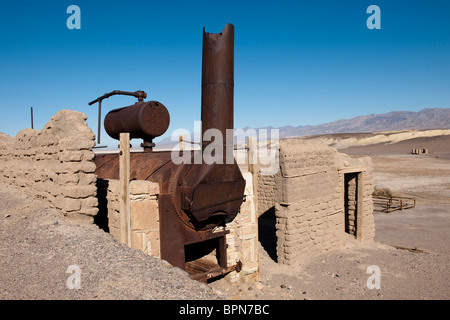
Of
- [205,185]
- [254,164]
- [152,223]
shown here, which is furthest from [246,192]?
[152,223]

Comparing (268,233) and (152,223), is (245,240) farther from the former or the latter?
(268,233)

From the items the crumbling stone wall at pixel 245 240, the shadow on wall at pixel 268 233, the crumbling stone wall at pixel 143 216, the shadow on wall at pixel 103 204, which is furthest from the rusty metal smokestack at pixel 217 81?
the shadow on wall at pixel 268 233

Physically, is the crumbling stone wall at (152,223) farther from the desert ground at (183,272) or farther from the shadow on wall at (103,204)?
the desert ground at (183,272)

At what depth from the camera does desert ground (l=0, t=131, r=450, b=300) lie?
365cm

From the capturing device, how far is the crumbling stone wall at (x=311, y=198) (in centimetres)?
888

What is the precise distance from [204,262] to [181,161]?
8.00 feet

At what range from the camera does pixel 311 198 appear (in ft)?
31.0

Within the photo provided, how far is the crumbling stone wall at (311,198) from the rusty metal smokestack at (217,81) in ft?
10.9

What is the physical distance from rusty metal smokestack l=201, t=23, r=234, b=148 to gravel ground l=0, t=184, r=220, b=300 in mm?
2653

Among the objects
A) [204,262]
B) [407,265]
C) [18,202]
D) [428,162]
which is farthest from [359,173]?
[428,162]

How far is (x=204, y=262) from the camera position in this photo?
6953 mm
